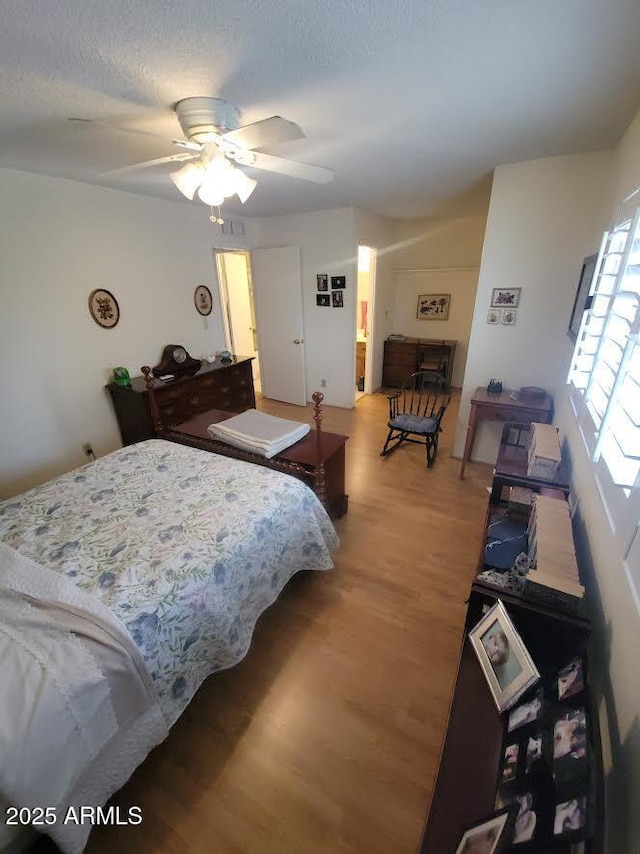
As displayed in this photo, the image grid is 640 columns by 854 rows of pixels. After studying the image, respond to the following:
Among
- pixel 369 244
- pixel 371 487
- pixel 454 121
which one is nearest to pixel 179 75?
pixel 454 121

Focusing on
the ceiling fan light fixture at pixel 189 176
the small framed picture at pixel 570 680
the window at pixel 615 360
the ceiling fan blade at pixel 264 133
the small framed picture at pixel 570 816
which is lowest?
the small framed picture at pixel 570 680

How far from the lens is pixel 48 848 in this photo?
1043 millimetres

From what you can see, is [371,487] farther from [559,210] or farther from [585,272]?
[559,210]

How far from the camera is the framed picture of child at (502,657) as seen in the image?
0.84 m

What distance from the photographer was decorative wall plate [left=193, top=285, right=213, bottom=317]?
3.69 meters

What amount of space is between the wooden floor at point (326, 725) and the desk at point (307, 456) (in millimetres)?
385

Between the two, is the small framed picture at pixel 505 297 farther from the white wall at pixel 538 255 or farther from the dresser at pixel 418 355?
the dresser at pixel 418 355

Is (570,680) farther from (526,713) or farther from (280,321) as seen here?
(280,321)

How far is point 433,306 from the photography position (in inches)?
197

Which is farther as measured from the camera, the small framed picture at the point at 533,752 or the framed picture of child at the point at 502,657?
the framed picture of child at the point at 502,657

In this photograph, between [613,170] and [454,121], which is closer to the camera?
A: [454,121]

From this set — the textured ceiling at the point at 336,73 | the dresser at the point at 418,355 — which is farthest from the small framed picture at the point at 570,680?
the dresser at the point at 418,355

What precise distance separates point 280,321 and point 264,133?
3.13 metres

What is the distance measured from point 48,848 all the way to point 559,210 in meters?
3.89
